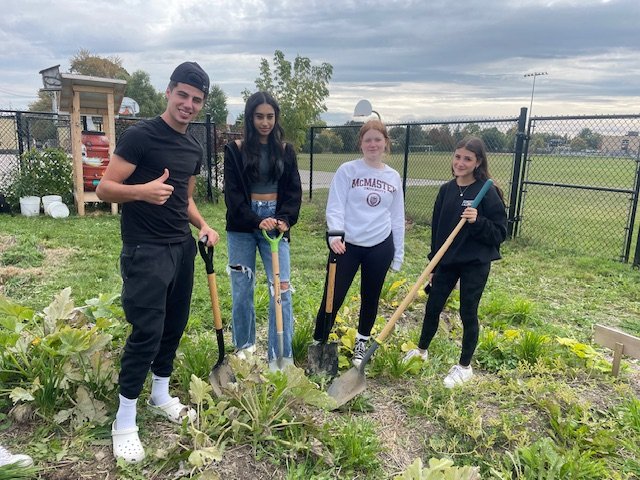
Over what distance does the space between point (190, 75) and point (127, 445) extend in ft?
5.93

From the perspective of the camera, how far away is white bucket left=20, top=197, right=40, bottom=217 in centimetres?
870

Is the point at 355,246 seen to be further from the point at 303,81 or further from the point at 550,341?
the point at 303,81

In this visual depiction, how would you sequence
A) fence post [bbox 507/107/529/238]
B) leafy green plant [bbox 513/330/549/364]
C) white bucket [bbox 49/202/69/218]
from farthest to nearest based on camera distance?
white bucket [bbox 49/202/69/218]
fence post [bbox 507/107/529/238]
leafy green plant [bbox 513/330/549/364]

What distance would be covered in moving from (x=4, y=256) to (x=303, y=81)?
999 centimetres

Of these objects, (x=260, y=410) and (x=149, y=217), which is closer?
(x=149, y=217)

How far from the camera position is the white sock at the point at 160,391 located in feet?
8.68

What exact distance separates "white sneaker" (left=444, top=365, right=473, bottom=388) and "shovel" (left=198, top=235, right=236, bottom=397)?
1.41 m

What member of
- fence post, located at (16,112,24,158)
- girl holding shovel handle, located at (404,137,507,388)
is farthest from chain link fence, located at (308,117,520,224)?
fence post, located at (16,112,24,158)

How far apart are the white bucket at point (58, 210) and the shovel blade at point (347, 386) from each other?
24.9 ft

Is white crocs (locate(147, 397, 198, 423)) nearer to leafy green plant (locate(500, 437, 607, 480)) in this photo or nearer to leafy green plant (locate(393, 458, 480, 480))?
leafy green plant (locate(393, 458, 480, 480))

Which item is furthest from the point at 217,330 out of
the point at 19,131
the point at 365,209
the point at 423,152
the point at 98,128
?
the point at 98,128

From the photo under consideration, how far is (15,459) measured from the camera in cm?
221

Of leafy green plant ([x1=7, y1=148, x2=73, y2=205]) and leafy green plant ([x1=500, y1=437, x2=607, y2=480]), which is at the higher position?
leafy green plant ([x1=7, y1=148, x2=73, y2=205])

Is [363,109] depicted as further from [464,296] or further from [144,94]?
[144,94]
